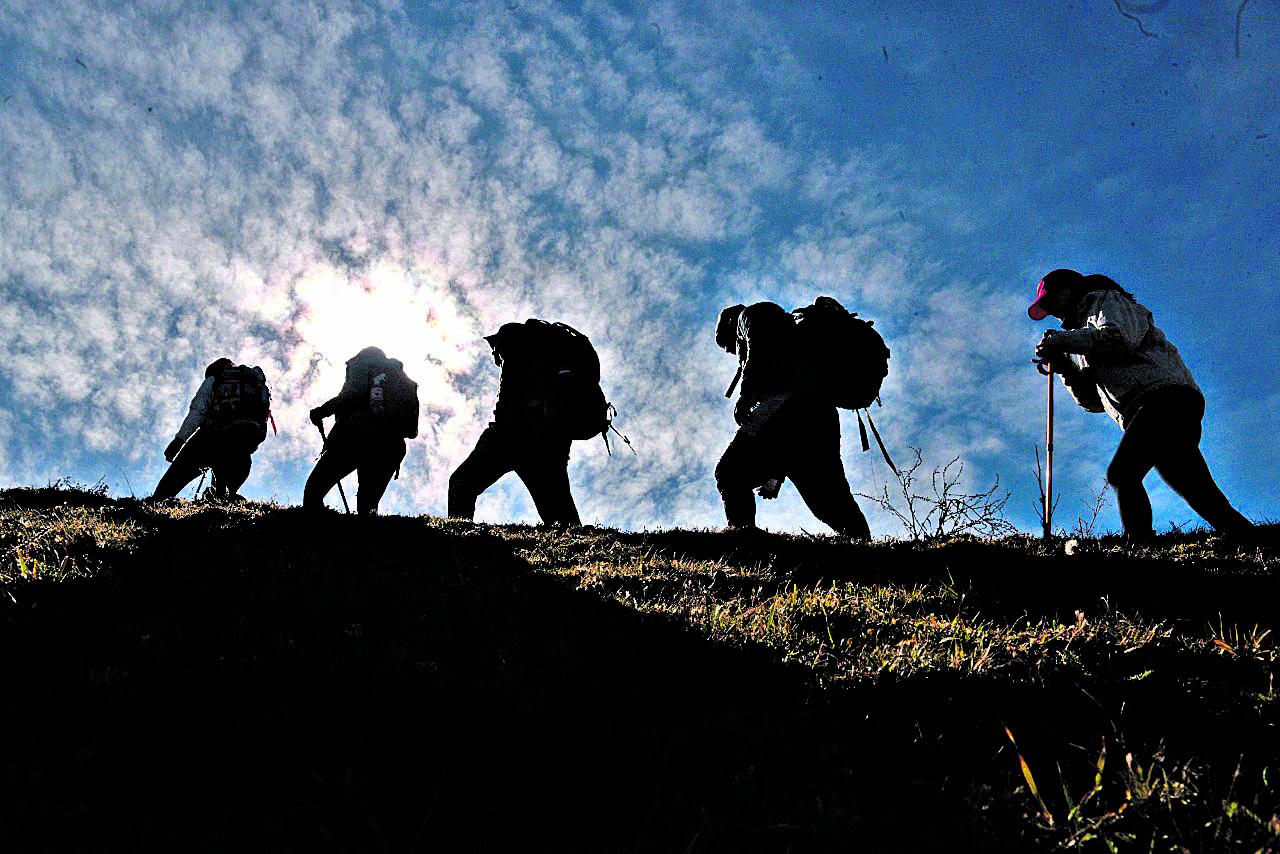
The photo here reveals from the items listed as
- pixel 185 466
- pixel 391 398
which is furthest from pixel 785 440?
pixel 185 466

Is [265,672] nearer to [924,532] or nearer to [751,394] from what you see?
[751,394]

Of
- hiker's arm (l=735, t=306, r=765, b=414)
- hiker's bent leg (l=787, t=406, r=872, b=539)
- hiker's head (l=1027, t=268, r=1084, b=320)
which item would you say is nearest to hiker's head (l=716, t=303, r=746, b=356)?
hiker's arm (l=735, t=306, r=765, b=414)

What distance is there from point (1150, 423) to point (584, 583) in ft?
16.9

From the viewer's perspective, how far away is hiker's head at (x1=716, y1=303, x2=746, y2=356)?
26.9 feet

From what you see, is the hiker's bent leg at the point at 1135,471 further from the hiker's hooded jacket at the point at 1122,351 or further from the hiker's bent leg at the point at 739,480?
the hiker's bent leg at the point at 739,480

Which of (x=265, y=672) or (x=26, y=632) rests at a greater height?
(x=26, y=632)

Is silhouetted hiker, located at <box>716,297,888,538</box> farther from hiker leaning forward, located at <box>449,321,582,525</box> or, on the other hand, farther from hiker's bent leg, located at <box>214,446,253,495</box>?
hiker's bent leg, located at <box>214,446,253,495</box>

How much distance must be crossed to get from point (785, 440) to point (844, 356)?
122cm

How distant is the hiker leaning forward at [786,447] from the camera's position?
7.10 m

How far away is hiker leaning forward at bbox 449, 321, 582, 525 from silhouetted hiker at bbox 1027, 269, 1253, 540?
5390 millimetres

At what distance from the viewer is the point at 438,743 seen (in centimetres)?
196

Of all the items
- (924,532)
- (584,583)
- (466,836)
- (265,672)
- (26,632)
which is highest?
(924,532)

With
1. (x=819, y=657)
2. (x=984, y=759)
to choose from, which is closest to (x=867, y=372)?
(x=819, y=657)

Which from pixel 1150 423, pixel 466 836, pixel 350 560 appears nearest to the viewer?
pixel 466 836
